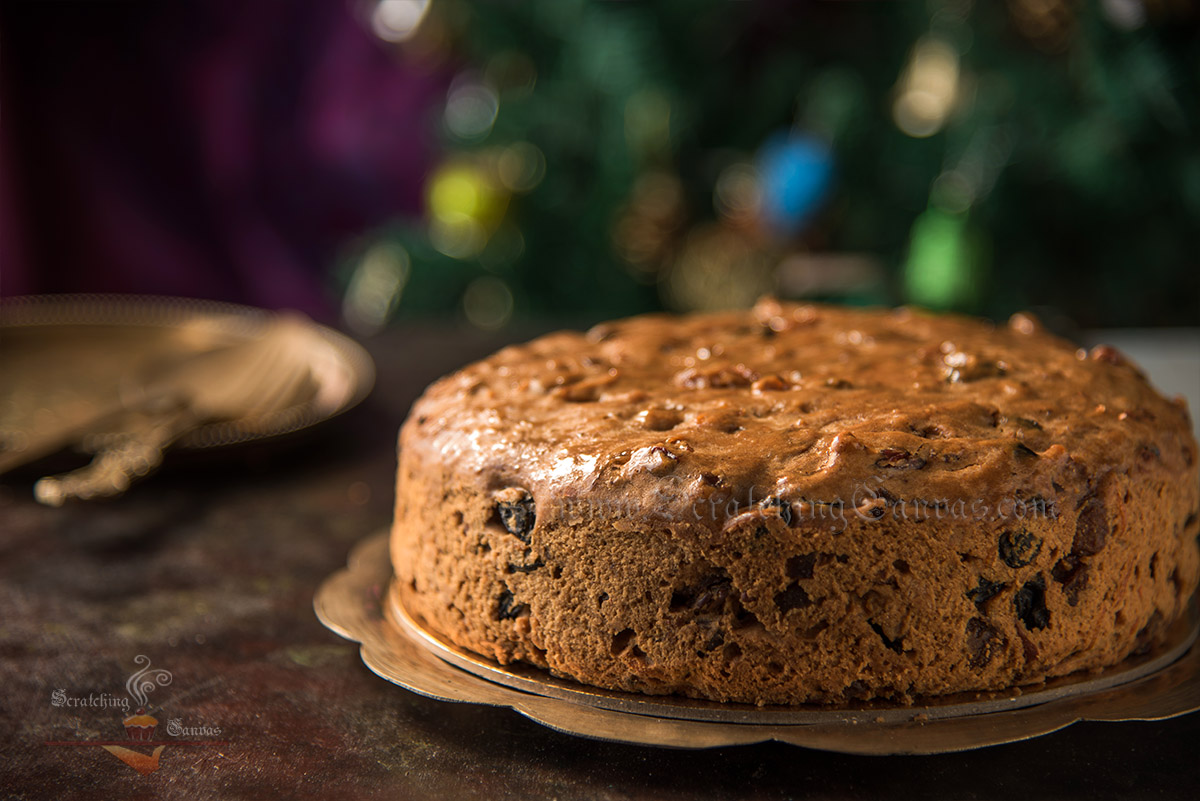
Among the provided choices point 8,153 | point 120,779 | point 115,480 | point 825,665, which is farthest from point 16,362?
point 8,153

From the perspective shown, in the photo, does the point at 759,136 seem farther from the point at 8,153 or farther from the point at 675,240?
the point at 8,153

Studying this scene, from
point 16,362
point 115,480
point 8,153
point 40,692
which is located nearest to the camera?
point 40,692

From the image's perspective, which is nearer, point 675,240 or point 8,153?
point 675,240

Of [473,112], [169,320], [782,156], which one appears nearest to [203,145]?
[473,112]

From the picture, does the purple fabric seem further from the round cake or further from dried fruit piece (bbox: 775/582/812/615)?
dried fruit piece (bbox: 775/582/812/615)

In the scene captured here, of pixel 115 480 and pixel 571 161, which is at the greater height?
pixel 571 161

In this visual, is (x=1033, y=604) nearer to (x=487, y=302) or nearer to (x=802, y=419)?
(x=802, y=419)

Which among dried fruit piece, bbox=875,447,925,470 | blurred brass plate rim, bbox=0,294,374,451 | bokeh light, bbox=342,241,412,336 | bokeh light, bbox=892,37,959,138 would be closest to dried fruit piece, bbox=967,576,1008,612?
dried fruit piece, bbox=875,447,925,470
